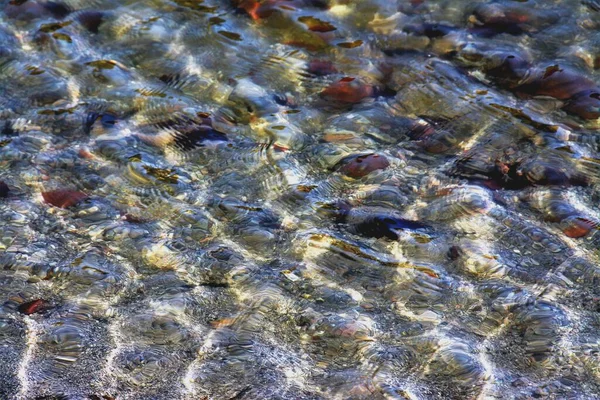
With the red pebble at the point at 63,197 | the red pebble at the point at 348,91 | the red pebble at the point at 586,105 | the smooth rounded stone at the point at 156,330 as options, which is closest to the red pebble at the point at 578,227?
the red pebble at the point at 586,105

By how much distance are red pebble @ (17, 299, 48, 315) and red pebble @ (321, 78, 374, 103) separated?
5.36 ft

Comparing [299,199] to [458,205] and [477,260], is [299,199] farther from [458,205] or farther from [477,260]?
Answer: [477,260]

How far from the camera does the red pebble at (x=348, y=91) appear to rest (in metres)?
3.50

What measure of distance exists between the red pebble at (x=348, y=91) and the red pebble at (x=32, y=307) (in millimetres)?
1634

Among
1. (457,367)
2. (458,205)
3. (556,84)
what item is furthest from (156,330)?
(556,84)

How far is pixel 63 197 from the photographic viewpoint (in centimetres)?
300

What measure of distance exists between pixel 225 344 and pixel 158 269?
0.45m

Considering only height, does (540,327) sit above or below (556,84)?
below

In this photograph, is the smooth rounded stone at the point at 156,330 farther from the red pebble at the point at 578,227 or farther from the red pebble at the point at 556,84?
the red pebble at the point at 556,84

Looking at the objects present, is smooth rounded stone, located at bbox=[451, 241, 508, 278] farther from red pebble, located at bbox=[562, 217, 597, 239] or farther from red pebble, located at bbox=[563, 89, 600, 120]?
red pebble, located at bbox=[563, 89, 600, 120]

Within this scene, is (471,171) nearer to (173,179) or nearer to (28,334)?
(173,179)

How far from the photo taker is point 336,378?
2346 mm

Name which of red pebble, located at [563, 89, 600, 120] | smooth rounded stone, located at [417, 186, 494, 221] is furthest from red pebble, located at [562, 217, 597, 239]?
red pebble, located at [563, 89, 600, 120]

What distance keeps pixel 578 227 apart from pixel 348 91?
126 centimetres
